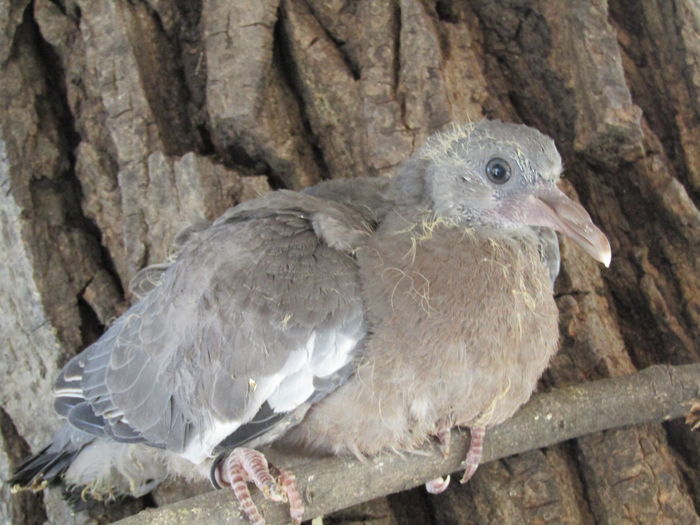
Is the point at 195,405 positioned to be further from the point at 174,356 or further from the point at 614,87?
Result: the point at 614,87

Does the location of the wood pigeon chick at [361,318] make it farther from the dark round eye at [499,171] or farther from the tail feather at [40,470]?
the tail feather at [40,470]

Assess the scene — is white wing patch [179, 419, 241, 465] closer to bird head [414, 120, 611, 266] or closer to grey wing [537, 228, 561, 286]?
bird head [414, 120, 611, 266]

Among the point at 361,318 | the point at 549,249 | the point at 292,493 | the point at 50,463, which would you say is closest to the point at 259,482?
the point at 292,493

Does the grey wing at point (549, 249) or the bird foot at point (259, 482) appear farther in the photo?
the grey wing at point (549, 249)

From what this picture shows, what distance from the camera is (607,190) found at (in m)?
2.59

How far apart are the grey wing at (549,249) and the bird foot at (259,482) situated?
2.88 ft

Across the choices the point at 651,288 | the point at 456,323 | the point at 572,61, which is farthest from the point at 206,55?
the point at 651,288

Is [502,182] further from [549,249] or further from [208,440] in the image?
[208,440]

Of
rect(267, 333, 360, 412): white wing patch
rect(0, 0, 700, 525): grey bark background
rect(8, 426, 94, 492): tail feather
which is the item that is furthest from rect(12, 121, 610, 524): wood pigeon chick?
rect(0, 0, 700, 525): grey bark background

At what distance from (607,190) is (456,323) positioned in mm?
1162

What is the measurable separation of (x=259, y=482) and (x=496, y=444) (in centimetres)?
63

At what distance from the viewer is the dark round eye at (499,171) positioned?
5.95ft

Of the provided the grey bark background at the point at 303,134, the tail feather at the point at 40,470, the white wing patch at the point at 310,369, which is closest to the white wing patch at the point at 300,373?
the white wing patch at the point at 310,369

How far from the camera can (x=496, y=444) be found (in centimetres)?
193
